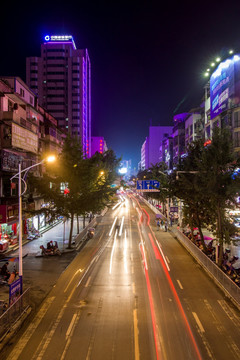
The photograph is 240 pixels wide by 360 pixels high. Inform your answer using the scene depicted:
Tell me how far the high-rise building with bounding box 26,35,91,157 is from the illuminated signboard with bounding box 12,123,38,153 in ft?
268

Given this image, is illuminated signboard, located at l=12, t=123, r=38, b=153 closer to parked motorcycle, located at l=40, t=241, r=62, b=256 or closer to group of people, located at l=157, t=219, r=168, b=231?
parked motorcycle, located at l=40, t=241, r=62, b=256

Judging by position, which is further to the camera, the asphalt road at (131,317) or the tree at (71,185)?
the tree at (71,185)

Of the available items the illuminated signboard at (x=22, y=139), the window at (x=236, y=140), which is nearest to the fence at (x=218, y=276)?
the illuminated signboard at (x=22, y=139)

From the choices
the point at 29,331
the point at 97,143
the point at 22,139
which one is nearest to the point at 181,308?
the point at 29,331

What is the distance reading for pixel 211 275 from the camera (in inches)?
683

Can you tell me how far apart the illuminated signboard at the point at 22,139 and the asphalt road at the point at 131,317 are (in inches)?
424

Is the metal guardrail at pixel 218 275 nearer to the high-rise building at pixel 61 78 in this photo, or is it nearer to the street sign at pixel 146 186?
the street sign at pixel 146 186

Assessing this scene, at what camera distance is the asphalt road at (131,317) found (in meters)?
9.36

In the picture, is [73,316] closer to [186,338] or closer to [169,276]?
[186,338]

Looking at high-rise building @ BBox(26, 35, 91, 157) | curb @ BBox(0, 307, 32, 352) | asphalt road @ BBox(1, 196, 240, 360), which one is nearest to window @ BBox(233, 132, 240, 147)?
asphalt road @ BBox(1, 196, 240, 360)

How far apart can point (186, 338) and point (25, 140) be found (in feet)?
69.5

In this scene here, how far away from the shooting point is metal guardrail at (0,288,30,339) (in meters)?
10.3

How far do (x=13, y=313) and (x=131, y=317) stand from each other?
5111 millimetres

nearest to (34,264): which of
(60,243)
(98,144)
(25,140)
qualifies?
(60,243)
